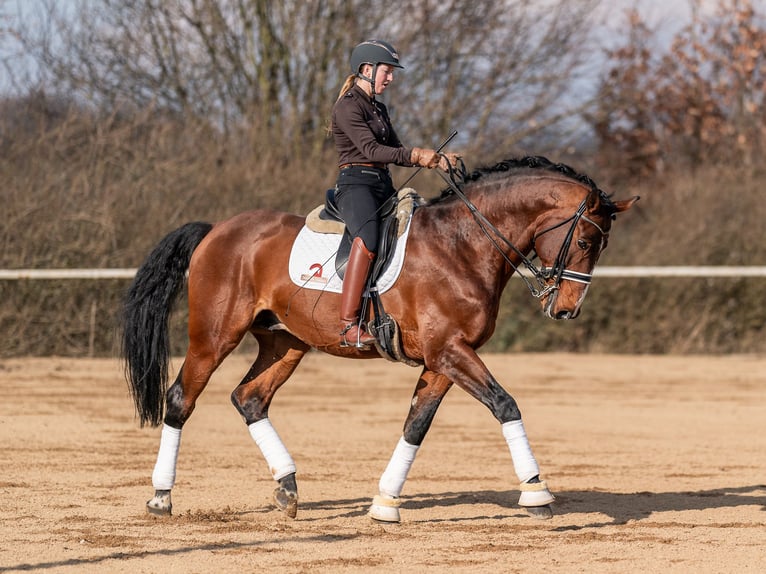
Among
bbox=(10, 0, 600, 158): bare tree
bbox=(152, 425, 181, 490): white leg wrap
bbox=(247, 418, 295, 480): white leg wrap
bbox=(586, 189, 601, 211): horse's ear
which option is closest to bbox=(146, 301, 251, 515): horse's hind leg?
bbox=(152, 425, 181, 490): white leg wrap

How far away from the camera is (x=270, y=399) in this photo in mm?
7363

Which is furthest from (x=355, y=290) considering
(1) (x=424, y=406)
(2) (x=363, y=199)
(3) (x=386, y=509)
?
(3) (x=386, y=509)

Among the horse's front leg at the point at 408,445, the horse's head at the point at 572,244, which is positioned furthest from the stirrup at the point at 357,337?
the horse's head at the point at 572,244

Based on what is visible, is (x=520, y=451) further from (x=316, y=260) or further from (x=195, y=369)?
(x=195, y=369)

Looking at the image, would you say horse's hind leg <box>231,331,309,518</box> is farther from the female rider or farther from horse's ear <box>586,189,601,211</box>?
horse's ear <box>586,189,601,211</box>

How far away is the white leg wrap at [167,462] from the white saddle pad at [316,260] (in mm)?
1200

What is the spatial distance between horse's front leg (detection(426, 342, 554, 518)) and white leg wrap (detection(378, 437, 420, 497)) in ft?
1.78

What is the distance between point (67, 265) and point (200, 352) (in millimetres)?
10861

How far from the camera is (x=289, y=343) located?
7.72m

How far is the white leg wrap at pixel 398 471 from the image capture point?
6.81 m

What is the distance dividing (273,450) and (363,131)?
2029 mm

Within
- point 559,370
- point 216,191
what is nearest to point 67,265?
point 216,191

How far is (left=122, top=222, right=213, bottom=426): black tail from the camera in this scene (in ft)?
24.6

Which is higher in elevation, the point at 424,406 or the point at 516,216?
the point at 516,216
